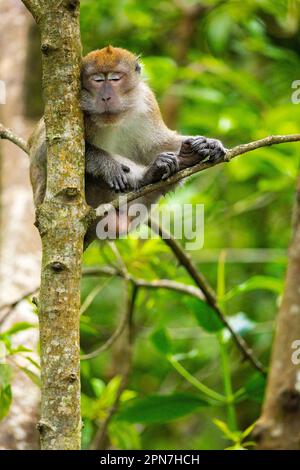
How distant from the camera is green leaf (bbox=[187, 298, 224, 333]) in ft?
14.0

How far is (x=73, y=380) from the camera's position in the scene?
2.29m

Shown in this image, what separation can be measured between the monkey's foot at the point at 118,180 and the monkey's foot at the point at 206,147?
349 mm

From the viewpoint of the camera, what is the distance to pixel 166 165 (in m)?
3.51

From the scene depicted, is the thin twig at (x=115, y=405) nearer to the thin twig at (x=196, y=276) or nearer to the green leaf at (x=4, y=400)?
the thin twig at (x=196, y=276)

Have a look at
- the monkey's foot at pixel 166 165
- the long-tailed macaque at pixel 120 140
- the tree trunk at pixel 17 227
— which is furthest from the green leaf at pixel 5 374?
the monkey's foot at pixel 166 165

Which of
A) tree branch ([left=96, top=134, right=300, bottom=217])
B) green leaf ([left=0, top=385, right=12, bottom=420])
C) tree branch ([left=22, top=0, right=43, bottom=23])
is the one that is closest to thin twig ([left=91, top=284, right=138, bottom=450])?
green leaf ([left=0, top=385, right=12, bottom=420])

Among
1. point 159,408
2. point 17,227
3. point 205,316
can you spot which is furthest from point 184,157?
point 17,227

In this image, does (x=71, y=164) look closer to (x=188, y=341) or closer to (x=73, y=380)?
(x=73, y=380)

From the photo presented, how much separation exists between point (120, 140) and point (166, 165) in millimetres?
601

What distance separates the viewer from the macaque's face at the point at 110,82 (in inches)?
138

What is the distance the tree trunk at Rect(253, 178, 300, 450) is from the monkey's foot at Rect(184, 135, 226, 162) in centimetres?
96

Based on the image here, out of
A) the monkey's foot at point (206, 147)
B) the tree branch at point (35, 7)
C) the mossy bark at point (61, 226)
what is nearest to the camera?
the mossy bark at point (61, 226)

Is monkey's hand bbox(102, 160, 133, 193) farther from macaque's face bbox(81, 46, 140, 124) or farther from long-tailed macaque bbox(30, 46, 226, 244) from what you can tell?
macaque's face bbox(81, 46, 140, 124)

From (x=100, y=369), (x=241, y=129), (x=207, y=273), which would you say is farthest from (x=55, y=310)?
(x=100, y=369)
